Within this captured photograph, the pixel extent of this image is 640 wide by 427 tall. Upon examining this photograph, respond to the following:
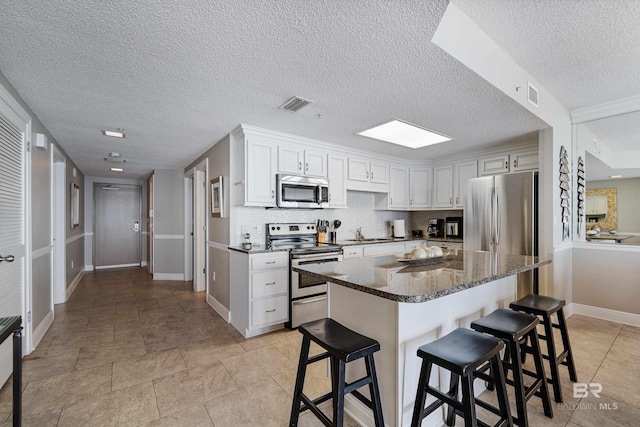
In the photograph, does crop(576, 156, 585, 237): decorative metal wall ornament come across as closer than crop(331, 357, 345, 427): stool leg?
No

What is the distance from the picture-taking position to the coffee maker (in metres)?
5.18

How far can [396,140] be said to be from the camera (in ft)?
12.7

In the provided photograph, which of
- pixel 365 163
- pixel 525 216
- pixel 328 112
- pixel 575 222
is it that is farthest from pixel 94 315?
pixel 575 222

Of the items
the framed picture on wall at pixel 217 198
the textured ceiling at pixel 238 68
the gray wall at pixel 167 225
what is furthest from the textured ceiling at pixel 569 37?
the gray wall at pixel 167 225

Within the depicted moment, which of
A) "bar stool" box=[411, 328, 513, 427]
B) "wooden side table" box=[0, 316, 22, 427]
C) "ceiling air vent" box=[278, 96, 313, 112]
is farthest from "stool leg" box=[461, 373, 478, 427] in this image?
"ceiling air vent" box=[278, 96, 313, 112]

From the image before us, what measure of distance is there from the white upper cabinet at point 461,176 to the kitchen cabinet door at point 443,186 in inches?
3.5

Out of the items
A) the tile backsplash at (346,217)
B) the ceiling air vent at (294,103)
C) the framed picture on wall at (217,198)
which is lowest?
the tile backsplash at (346,217)

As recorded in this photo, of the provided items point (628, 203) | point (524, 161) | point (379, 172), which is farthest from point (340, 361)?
point (628, 203)

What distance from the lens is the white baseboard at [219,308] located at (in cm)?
361

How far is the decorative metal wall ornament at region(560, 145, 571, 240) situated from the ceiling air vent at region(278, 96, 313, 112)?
9.84ft

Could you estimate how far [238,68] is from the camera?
6.61ft

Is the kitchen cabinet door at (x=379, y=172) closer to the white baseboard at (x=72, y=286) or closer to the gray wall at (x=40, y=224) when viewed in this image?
the gray wall at (x=40, y=224)

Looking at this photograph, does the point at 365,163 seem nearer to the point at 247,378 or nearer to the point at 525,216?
the point at 525,216

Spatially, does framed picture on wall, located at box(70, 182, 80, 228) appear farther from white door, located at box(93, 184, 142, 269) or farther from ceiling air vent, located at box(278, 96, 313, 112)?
ceiling air vent, located at box(278, 96, 313, 112)
